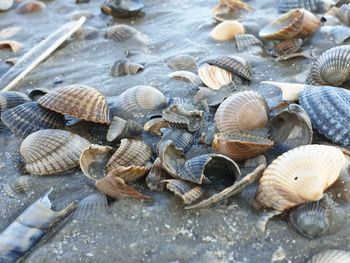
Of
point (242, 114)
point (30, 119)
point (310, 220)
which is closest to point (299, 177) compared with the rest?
point (310, 220)

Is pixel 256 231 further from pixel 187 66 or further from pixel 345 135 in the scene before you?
pixel 187 66

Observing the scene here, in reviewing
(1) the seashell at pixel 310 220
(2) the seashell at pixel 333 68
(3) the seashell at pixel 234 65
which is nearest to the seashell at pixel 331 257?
(1) the seashell at pixel 310 220

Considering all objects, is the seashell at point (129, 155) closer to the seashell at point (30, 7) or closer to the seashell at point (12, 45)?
the seashell at point (12, 45)

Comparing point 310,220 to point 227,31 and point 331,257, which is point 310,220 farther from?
point 227,31

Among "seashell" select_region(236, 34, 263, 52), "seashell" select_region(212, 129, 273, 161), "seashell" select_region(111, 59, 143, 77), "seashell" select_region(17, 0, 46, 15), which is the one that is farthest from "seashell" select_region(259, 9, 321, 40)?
"seashell" select_region(17, 0, 46, 15)

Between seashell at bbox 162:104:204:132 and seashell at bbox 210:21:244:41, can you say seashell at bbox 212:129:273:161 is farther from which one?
seashell at bbox 210:21:244:41

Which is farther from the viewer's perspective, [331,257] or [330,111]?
[330,111]
